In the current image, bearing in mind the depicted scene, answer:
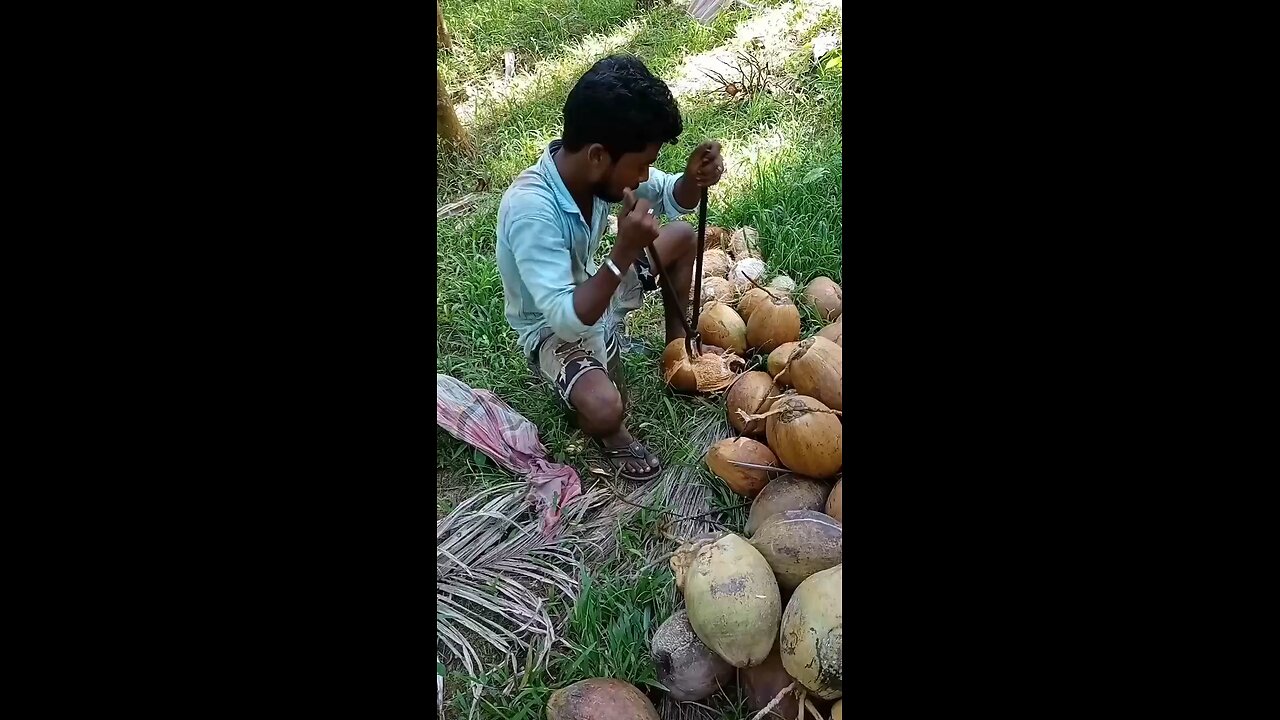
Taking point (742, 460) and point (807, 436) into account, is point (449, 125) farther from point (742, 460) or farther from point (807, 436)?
point (807, 436)

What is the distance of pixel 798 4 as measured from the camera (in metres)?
4.96

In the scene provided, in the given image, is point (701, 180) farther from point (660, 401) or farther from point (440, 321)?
point (440, 321)

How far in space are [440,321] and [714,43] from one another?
2.76 m

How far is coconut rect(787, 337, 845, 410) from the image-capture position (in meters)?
2.12

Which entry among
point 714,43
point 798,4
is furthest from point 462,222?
point 798,4

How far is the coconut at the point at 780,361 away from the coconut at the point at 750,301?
0.27 m

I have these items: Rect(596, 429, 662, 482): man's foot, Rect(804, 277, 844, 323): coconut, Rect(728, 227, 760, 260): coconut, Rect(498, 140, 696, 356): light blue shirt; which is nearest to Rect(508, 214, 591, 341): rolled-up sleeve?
Rect(498, 140, 696, 356): light blue shirt

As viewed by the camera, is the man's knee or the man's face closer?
the man's face

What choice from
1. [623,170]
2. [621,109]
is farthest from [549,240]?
[621,109]

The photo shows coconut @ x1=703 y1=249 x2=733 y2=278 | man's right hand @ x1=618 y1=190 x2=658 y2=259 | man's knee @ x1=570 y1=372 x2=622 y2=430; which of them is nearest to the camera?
man's right hand @ x1=618 y1=190 x2=658 y2=259

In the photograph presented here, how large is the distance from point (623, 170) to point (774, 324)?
0.72 m

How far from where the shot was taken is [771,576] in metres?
1.68

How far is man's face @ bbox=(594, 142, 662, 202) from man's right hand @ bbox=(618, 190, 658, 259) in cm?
22

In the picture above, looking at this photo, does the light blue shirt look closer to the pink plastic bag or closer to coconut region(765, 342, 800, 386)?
the pink plastic bag
